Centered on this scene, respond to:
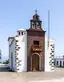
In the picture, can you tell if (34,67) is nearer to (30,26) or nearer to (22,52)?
(22,52)

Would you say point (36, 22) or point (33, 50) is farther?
point (36, 22)

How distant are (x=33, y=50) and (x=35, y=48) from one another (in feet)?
1.19

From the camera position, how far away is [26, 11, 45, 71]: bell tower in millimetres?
22922

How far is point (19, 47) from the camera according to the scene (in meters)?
22.8

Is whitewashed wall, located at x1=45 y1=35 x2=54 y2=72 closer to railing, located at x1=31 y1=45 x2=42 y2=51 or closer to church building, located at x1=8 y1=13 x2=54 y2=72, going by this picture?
church building, located at x1=8 y1=13 x2=54 y2=72

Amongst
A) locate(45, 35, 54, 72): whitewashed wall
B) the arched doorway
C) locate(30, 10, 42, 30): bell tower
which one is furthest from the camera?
locate(30, 10, 42, 30): bell tower

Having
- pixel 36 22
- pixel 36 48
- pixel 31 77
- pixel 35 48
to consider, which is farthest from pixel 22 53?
pixel 31 77

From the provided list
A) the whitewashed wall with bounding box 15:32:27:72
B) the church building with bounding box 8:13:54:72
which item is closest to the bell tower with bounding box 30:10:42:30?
the church building with bounding box 8:13:54:72

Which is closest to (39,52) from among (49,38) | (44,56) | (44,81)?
(44,56)

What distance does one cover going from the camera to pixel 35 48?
2291 cm

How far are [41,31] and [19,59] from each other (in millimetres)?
4556

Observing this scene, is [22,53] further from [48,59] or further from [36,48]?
[48,59]

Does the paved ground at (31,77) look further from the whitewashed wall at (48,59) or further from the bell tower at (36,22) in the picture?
the bell tower at (36,22)

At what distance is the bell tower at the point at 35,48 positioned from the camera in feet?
75.2
